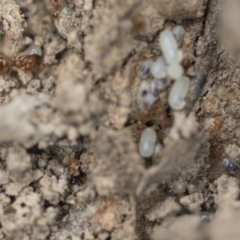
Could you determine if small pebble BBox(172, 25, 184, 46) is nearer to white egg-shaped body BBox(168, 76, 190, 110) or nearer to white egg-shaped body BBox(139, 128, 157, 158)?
white egg-shaped body BBox(168, 76, 190, 110)

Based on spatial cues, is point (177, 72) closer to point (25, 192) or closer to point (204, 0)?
point (204, 0)

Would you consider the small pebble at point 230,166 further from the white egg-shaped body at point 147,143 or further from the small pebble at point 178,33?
the small pebble at point 178,33

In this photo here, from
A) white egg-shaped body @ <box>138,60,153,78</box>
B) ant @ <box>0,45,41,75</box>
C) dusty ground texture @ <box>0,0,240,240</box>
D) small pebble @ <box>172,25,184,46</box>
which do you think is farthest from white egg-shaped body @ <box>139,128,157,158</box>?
ant @ <box>0,45,41,75</box>

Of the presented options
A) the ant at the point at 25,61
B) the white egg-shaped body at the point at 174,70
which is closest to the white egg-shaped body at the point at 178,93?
the white egg-shaped body at the point at 174,70

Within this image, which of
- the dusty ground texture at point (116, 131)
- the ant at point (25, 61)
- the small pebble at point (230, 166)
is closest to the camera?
the dusty ground texture at point (116, 131)

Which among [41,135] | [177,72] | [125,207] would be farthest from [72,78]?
[125,207]

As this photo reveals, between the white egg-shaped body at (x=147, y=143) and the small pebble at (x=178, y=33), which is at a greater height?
the small pebble at (x=178, y=33)

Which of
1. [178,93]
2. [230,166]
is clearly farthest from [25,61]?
[230,166]

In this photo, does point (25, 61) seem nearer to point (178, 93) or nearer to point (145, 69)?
point (145, 69)
